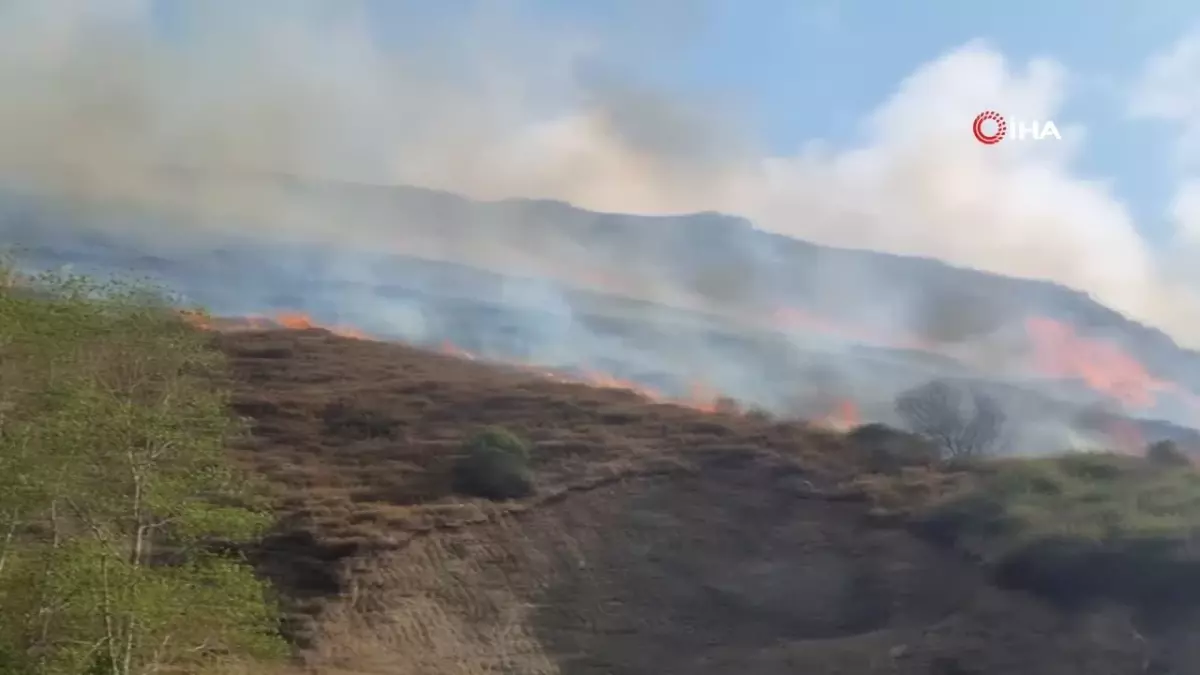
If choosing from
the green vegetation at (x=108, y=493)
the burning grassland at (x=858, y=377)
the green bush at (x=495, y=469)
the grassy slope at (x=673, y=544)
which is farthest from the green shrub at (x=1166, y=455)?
the green vegetation at (x=108, y=493)

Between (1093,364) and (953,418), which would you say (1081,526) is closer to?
(953,418)

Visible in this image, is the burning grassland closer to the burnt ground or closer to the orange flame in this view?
the orange flame

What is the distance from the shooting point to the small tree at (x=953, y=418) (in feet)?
103

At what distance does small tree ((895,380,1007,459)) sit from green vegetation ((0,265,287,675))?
Answer: 20990mm

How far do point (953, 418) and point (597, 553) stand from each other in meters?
11.3

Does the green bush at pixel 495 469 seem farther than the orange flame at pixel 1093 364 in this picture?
No

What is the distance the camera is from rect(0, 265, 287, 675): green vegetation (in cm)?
1316

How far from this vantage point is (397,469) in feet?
93.4

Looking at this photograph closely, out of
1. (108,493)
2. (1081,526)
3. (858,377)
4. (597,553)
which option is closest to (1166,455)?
(1081,526)

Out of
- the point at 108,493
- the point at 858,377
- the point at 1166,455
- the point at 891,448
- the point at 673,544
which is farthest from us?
the point at 858,377

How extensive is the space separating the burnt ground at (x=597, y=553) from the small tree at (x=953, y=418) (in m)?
2.97

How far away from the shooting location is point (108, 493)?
14305mm

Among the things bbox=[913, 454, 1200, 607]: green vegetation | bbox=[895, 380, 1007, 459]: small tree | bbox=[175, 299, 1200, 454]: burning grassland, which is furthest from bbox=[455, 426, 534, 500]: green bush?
bbox=[895, 380, 1007, 459]: small tree

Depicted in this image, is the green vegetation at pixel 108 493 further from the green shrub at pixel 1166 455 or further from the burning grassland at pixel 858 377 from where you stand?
the green shrub at pixel 1166 455
